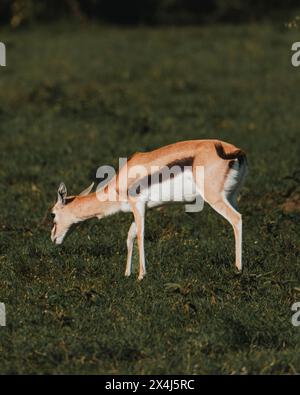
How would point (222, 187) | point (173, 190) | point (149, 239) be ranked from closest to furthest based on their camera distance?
point (222, 187), point (173, 190), point (149, 239)

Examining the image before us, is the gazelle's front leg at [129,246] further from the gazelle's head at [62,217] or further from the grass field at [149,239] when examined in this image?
the gazelle's head at [62,217]

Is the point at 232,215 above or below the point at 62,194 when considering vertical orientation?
below

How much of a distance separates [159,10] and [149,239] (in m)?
21.8

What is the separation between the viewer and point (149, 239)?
11.0 metres

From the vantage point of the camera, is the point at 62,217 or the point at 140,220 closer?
the point at 140,220

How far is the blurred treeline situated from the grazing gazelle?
20.9 metres

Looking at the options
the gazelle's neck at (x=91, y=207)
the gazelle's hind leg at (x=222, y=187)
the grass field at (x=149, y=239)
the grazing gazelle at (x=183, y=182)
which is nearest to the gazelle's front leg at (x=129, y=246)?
the grazing gazelle at (x=183, y=182)

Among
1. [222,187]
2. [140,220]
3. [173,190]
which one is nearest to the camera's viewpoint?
[222,187]

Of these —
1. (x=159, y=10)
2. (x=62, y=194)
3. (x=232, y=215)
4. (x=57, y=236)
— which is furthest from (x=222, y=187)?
(x=159, y=10)

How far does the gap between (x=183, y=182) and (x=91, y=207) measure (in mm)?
1170

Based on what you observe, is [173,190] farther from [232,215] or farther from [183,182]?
[232,215]

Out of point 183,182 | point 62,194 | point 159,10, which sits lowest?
point 183,182

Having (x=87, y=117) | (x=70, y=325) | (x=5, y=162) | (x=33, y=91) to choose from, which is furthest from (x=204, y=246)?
(x=33, y=91)

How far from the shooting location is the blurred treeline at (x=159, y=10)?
3061 cm
